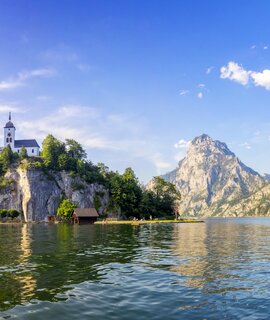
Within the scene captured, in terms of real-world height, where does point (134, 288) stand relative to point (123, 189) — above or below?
below

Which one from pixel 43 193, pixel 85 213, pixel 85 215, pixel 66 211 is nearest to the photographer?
pixel 85 215

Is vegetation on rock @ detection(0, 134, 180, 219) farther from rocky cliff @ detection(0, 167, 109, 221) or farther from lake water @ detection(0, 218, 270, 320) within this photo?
lake water @ detection(0, 218, 270, 320)

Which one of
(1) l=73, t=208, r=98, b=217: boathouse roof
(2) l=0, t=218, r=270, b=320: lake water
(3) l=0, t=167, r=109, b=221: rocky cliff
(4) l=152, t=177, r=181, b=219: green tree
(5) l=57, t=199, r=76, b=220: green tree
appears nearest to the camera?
(2) l=0, t=218, r=270, b=320: lake water

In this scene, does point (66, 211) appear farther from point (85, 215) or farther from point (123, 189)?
point (123, 189)

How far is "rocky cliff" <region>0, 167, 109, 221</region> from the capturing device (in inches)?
7382

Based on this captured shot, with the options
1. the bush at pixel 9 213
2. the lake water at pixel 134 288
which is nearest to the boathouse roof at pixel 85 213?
the bush at pixel 9 213

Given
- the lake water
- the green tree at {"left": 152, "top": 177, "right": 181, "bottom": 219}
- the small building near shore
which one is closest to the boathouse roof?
the small building near shore

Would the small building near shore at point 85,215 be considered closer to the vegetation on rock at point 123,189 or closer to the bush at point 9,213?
the vegetation on rock at point 123,189

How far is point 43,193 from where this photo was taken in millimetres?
192375

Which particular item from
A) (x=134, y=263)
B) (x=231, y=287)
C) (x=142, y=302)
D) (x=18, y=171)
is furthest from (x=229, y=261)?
(x=18, y=171)

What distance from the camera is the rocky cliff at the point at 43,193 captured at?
187512 millimetres

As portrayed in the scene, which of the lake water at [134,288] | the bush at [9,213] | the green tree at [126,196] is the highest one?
the green tree at [126,196]

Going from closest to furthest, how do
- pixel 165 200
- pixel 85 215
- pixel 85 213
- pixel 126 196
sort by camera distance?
pixel 85 215, pixel 85 213, pixel 126 196, pixel 165 200

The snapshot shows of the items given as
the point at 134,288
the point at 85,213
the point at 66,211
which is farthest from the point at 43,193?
the point at 134,288
